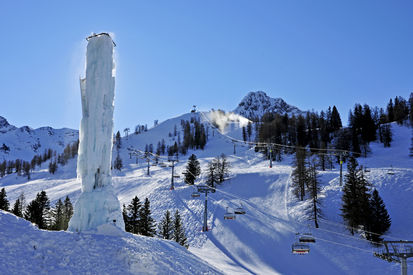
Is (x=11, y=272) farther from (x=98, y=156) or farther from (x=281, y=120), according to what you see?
(x=281, y=120)

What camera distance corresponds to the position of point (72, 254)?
10.4 m

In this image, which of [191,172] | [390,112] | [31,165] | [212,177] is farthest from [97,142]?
[31,165]

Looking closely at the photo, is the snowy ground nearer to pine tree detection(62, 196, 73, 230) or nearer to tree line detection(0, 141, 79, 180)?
pine tree detection(62, 196, 73, 230)

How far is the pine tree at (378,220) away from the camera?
3452cm

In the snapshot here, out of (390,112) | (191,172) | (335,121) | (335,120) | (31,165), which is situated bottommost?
(31,165)

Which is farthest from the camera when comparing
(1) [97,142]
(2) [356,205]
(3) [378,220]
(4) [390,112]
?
(4) [390,112]

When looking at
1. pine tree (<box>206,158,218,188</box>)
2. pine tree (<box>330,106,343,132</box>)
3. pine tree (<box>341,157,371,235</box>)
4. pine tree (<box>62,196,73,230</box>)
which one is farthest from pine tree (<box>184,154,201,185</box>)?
pine tree (<box>330,106,343,132</box>)

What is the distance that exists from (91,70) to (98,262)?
10.5 meters

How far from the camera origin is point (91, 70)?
16266 millimetres

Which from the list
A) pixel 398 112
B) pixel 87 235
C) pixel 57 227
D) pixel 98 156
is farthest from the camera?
pixel 398 112

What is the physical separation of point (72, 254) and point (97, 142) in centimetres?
678

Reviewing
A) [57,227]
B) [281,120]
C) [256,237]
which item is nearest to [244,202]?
[256,237]

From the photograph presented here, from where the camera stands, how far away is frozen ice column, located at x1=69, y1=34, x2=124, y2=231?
14766 mm

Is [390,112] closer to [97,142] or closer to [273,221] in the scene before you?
[273,221]
